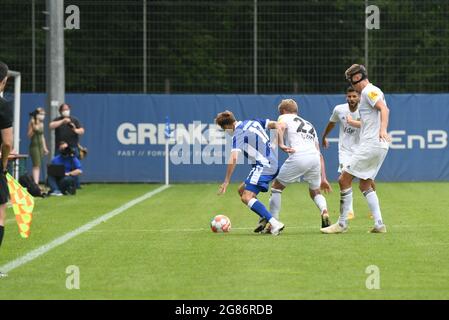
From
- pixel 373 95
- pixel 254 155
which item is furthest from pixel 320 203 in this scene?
pixel 373 95

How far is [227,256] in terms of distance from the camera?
11.7m

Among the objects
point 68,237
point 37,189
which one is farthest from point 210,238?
point 37,189

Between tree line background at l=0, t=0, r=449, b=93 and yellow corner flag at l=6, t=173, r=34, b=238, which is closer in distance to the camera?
yellow corner flag at l=6, t=173, r=34, b=238

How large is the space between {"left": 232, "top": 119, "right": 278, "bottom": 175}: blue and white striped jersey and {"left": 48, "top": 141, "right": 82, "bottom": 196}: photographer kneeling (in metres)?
9.90

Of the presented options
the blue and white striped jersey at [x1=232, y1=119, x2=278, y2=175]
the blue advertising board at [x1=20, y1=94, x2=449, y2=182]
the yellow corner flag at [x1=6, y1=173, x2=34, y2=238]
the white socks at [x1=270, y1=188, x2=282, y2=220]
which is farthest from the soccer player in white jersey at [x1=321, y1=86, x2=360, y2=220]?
the blue advertising board at [x1=20, y1=94, x2=449, y2=182]

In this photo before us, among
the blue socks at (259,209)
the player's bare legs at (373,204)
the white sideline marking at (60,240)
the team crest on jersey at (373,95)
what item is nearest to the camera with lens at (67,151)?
the white sideline marking at (60,240)

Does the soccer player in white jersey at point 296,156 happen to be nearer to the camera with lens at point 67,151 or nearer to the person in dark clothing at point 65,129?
the camera with lens at point 67,151

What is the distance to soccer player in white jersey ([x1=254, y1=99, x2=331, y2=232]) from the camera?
574 inches

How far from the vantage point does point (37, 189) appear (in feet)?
73.8

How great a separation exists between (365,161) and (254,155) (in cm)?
139

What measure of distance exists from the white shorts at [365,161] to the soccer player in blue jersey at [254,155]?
1039mm

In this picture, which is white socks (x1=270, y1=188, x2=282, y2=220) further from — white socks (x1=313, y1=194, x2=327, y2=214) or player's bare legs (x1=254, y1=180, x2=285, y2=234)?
white socks (x1=313, y1=194, x2=327, y2=214)

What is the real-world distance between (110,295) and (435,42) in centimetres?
2140
